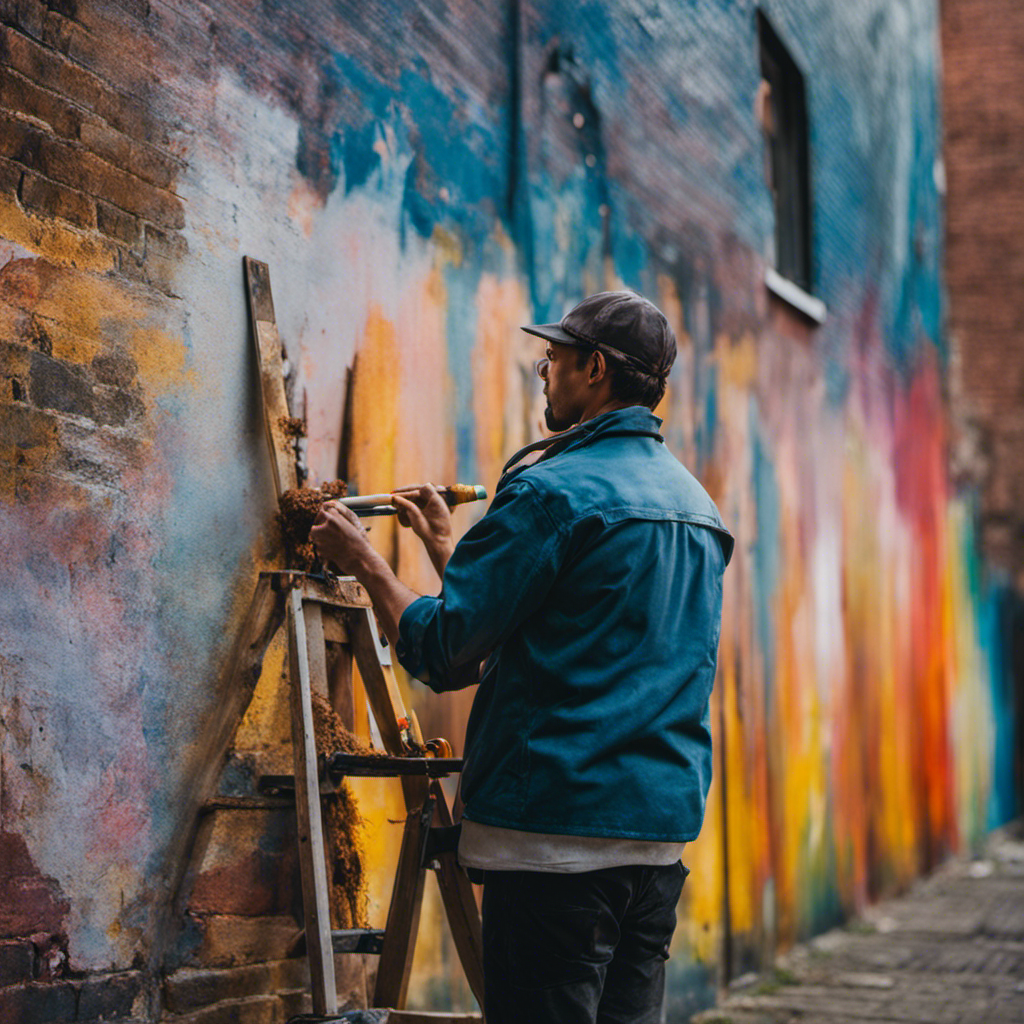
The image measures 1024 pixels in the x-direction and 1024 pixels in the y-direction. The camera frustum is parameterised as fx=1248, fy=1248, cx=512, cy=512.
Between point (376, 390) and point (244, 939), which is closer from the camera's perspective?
point (244, 939)

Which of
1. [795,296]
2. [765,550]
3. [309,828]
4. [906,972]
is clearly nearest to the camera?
[309,828]

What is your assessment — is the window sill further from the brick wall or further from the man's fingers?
the brick wall

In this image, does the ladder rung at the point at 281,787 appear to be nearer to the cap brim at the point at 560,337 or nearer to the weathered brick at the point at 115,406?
the weathered brick at the point at 115,406

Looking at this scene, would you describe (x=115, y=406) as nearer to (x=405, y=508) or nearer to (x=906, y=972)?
(x=405, y=508)

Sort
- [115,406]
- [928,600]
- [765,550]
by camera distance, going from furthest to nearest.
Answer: [928,600] < [765,550] < [115,406]

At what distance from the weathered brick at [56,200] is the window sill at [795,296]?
461 cm

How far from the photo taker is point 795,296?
704 cm

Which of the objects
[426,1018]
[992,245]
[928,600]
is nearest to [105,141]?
[426,1018]

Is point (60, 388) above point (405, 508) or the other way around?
above

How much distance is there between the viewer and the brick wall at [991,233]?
13336 mm

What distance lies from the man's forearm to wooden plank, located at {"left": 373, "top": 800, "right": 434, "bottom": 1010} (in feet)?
1.87

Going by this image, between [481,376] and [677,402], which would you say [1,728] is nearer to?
[481,376]

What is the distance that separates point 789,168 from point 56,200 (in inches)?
233

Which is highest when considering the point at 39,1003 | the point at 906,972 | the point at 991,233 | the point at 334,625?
the point at 991,233
